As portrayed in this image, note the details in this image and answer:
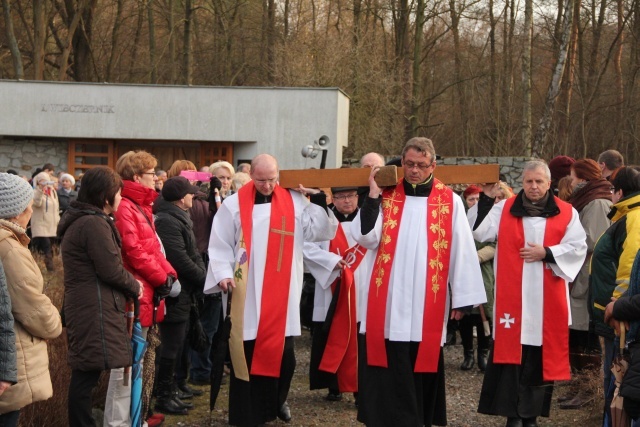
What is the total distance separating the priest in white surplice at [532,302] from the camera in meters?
6.61

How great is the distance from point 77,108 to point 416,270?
19911 mm

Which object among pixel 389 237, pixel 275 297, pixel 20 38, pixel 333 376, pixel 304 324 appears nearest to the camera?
pixel 389 237

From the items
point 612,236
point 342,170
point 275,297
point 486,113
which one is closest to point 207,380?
point 275,297

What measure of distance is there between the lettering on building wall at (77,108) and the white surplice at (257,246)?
60.6ft

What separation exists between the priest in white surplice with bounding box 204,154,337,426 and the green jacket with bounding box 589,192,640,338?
1.91 meters

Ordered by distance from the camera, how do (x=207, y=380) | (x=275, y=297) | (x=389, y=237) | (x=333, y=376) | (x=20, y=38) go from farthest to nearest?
(x=20, y=38), (x=207, y=380), (x=333, y=376), (x=275, y=297), (x=389, y=237)

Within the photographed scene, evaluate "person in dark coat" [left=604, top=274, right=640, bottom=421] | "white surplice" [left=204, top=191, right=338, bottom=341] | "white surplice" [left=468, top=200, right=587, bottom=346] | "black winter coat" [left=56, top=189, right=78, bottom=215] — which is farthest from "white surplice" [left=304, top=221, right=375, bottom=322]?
"black winter coat" [left=56, top=189, right=78, bottom=215]

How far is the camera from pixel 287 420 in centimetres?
682

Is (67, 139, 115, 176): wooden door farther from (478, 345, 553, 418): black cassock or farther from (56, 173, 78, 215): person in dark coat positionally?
(478, 345, 553, 418): black cassock

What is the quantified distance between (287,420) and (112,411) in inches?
62.9

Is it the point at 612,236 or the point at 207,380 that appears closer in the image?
the point at 612,236

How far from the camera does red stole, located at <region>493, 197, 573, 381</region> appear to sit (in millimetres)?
6664

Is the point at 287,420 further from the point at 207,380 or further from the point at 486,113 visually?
the point at 486,113

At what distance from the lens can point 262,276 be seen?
6.61 m
